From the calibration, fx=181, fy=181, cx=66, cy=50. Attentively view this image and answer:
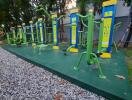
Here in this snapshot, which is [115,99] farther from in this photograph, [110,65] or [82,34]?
[82,34]

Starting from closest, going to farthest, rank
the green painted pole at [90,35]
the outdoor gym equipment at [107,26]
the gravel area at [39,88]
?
1. the gravel area at [39,88]
2. the green painted pole at [90,35]
3. the outdoor gym equipment at [107,26]

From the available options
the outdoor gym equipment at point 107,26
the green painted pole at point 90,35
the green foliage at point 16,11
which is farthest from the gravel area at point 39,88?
the green foliage at point 16,11

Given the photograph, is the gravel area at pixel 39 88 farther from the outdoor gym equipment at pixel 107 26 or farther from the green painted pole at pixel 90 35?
the outdoor gym equipment at pixel 107 26

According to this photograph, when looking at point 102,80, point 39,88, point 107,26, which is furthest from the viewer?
point 107,26

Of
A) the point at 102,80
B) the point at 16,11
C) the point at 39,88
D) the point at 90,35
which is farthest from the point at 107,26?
the point at 16,11

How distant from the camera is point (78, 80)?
2.84 metres

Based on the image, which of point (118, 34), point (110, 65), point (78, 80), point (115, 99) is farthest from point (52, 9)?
point (115, 99)

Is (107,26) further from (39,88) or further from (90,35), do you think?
(39,88)

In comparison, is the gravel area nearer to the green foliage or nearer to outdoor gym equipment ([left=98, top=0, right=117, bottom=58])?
outdoor gym equipment ([left=98, top=0, right=117, bottom=58])


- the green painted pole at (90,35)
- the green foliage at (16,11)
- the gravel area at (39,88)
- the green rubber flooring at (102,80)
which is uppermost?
the green foliage at (16,11)

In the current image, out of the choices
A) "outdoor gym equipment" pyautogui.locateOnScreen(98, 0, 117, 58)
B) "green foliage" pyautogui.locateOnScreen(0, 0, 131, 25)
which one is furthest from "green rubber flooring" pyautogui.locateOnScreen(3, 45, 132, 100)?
"green foliage" pyautogui.locateOnScreen(0, 0, 131, 25)

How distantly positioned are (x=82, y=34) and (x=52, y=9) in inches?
199

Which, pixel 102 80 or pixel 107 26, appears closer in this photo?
pixel 102 80

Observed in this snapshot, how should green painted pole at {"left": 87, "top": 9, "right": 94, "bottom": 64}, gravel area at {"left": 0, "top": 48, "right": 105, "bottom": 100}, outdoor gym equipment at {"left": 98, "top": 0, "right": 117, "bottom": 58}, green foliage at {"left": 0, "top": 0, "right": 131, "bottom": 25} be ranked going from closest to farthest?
1. gravel area at {"left": 0, "top": 48, "right": 105, "bottom": 100}
2. green painted pole at {"left": 87, "top": 9, "right": 94, "bottom": 64}
3. outdoor gym equipment at {"left": 98, "top": 0, "right": 117, "bottom": 58}
4. green foliage at {"left": 0, "top": 0, "right": 131, "bottom": 25}
